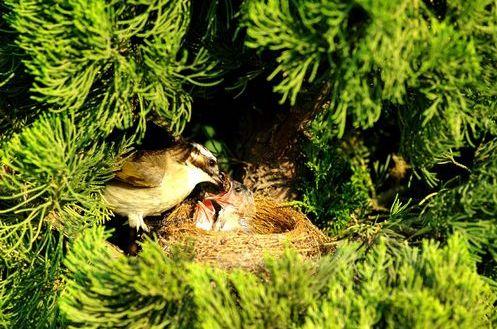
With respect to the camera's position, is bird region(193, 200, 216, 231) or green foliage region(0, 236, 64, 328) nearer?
green foliage region(0, 236, 64, 328)

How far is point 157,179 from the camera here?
7.90 ft

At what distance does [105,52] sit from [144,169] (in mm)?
818

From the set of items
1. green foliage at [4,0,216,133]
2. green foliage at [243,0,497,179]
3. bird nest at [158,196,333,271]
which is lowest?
bird nest at [158,196,333,271]

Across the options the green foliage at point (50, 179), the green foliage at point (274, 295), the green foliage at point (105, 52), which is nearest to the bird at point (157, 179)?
the green foliage at point (50, 179)

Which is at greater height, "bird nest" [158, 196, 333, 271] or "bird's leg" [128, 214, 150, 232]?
"bird nest" [158, 196, 333, 271]

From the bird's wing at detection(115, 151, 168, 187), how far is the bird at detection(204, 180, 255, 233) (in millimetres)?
245

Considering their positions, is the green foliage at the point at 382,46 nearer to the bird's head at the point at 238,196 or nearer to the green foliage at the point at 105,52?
the green foliage at the point at 105,52

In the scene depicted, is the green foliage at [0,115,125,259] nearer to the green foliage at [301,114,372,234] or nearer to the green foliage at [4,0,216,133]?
the green foliage at [4,0,216,133]

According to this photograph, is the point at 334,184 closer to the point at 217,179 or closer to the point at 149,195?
the point at 217,179

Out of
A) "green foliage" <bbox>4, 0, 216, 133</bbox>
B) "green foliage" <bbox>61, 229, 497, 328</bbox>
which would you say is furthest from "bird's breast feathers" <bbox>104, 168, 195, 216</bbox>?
"green foliage" <bbox>61, 229, 497, 328</bbox>

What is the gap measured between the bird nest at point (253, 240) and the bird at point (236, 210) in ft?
0.16

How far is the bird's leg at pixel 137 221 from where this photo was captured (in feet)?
7.84

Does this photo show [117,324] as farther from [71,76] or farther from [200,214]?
[200,214]

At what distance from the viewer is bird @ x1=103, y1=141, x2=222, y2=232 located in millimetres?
2332
